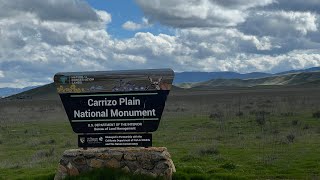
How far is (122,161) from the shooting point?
14758 mm

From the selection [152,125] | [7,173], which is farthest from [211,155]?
[7,173]

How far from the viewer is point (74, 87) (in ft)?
50.4

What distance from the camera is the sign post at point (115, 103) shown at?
49.0ft

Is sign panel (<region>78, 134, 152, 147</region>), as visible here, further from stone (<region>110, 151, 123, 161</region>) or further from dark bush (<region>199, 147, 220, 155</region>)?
dark bush (<region>199, 147, 220, 155</region>)

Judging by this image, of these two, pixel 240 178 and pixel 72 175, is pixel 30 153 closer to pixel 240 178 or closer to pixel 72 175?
pixel 72 175

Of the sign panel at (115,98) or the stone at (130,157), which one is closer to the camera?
the stone at (130,157)

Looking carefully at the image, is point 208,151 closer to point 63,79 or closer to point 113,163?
point 113,163

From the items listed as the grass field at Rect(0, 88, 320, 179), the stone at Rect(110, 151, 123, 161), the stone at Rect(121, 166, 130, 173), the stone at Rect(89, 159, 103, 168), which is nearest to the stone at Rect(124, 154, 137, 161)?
the stone at Rect(110, 151, 123, 161)

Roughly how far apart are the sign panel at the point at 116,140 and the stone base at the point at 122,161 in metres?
0.19

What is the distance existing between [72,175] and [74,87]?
2.46m

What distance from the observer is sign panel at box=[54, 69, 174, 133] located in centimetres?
1491

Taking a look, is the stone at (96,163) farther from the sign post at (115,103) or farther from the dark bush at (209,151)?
the dark bush at (209,151)

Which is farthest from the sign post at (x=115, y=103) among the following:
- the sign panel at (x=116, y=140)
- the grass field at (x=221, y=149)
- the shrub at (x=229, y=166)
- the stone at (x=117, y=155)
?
the shrub at (x=229, y=166)

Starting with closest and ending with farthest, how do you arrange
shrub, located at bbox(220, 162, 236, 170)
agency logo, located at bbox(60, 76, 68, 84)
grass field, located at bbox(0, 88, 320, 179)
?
agency logo, located at bbox(60, 76, 68, 84) → grass field, located at bbox(0, 88, 320, 179) → shrub, located at bbox(220, 162, 236, 170)
